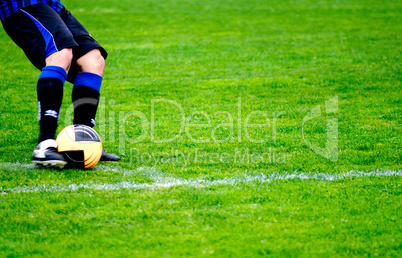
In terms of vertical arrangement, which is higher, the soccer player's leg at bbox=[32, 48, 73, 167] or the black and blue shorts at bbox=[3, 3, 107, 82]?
the black and blue shorts at bbox=[3, 3, 107, 82]

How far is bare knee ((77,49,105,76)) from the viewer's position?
4.41m

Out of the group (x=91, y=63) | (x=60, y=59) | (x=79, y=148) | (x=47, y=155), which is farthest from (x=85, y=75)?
(x=47, y=155)

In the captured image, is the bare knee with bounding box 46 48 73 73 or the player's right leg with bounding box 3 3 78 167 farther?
the bare knee with bounding box 46 48 73 73

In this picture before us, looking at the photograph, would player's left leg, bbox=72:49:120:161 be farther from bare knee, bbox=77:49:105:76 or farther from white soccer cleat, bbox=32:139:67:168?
white soccer cleat, bbox=32:139:67:168

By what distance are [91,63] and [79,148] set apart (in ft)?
3.30

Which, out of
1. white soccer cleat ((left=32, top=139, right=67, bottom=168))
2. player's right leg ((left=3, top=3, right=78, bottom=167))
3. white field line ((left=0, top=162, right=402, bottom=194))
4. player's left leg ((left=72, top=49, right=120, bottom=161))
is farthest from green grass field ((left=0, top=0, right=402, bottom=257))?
player's left leg ((left=72, top=49, right=120, bottom=161))

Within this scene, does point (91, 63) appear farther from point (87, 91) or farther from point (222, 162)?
point (222, 162)

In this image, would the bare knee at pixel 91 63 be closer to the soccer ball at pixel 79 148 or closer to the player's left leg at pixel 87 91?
the player's left leg at pixel 87 91

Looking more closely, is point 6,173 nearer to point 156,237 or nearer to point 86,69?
point 86,69

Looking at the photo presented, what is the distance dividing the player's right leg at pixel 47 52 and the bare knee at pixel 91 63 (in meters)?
0.27

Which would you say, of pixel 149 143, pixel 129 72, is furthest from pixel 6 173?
pixel 129 72

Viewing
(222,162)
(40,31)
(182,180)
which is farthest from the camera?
(222,162)

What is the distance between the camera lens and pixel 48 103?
391cm

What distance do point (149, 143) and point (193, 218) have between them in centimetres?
199
